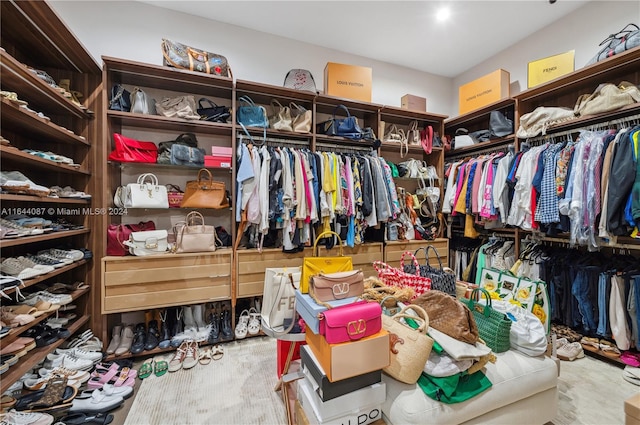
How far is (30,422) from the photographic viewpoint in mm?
1311

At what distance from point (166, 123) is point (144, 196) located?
0.69m

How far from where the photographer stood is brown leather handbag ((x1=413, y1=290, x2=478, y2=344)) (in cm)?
120

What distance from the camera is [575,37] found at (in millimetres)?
2564

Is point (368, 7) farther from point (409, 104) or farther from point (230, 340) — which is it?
point (230, 340)

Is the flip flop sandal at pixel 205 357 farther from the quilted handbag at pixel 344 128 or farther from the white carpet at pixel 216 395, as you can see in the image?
the quilted handbag at pixel 344 128

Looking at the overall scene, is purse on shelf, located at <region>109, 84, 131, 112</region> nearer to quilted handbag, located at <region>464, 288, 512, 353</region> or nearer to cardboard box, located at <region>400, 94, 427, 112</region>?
cardboard box, located at <region>400, 94, 427, 112</region>

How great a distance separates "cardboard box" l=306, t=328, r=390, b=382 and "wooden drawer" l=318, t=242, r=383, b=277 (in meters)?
1.63

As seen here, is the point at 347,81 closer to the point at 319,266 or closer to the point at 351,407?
→ the point at 319,266

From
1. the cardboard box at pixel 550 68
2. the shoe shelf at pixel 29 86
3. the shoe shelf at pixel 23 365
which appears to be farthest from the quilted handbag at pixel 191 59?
the cardboard box at pixel 550 68

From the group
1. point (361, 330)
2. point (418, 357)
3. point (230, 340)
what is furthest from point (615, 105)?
point (230, 340)

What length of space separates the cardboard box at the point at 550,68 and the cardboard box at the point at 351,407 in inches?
123

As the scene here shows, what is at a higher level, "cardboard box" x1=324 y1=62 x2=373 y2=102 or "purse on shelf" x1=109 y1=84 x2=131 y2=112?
"cardboard box" x1=324 y1=62 x2=373 y2=102

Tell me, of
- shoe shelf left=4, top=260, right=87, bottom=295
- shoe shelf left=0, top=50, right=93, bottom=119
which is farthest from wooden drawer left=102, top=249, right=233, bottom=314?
shoe shelf left=0, top=50, right=93, bottom=119

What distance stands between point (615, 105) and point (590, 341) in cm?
188
